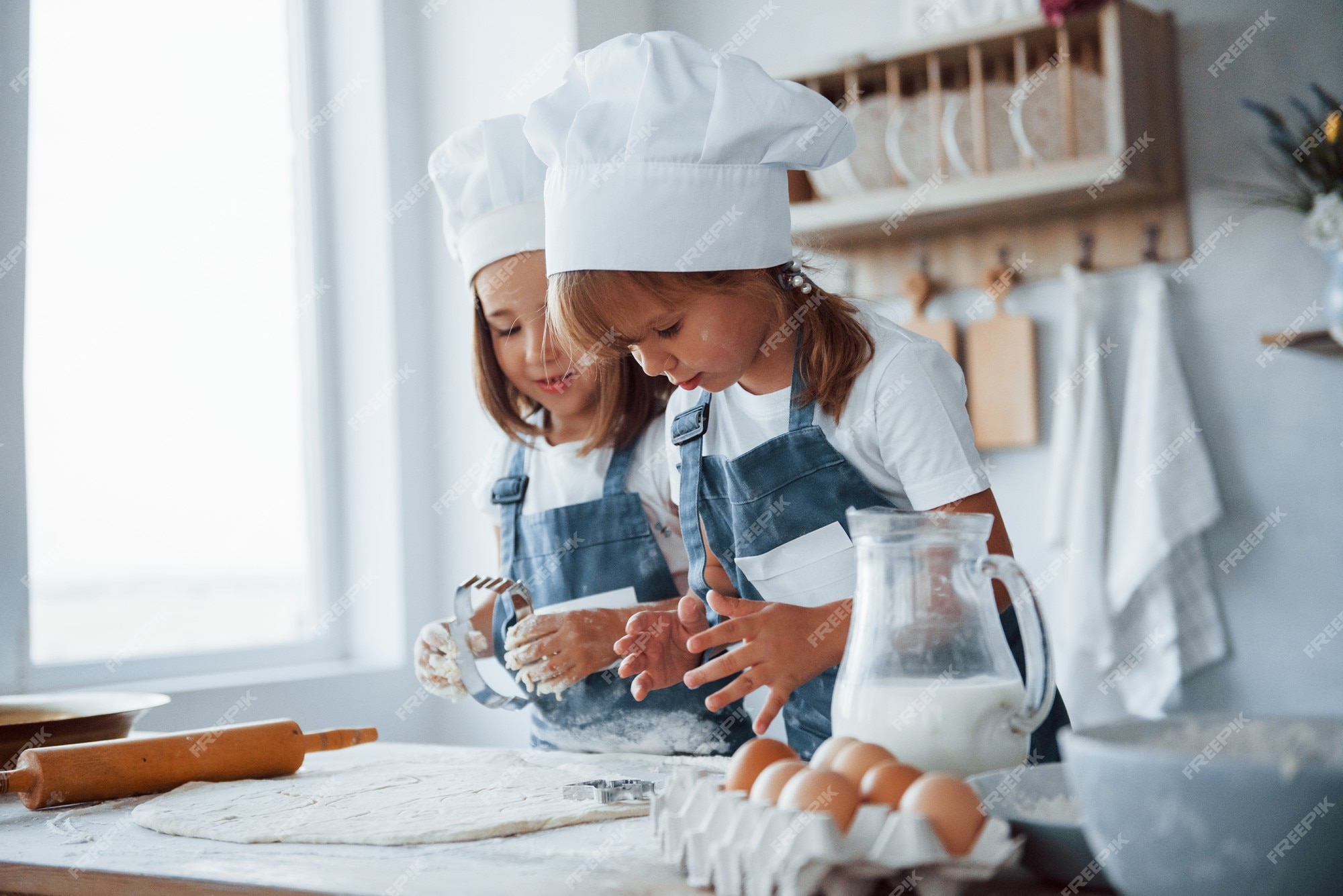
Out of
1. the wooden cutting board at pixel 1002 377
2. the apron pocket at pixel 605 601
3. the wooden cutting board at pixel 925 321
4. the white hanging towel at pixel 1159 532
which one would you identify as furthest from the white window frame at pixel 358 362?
the white hanging towel at pixel 1159 532

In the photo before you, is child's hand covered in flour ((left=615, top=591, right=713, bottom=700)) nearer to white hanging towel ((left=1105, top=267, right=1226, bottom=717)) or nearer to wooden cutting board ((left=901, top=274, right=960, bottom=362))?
white hanging towel ((left=1105, top=267, right=1226, bottom=717))

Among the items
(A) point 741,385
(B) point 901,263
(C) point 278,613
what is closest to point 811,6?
(B) point 901,263

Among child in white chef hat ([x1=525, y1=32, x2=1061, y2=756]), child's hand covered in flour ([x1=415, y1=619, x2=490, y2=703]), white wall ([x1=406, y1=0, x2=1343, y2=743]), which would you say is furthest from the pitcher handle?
white wall ([x1=406, y1=0, x2=1343, y2=743])

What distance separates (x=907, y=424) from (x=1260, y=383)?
120cm

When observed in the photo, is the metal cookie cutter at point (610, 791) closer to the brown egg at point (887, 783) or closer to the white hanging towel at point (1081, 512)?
the brown egg at point (887, 783)

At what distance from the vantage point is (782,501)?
1.05 metres

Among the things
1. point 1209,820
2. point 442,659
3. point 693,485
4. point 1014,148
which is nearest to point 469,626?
point 442,659

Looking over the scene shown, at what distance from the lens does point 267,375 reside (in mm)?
2158

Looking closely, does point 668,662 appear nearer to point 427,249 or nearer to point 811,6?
point 427,249

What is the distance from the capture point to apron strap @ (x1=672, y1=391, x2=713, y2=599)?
3.65 ft

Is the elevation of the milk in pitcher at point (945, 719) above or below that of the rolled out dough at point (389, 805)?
above

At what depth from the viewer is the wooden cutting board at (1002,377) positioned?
6.59 ft

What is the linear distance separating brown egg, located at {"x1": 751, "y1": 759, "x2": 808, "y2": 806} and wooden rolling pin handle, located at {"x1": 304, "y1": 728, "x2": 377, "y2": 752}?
0.62m

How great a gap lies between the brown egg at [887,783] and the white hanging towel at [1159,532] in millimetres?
1421
